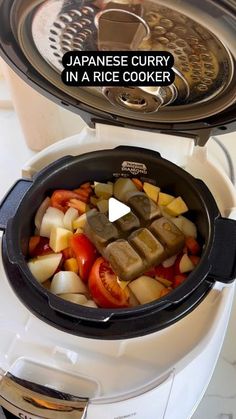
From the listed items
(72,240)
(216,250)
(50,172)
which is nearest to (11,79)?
(50,172)

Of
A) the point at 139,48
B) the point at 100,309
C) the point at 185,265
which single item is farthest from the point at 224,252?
the point at 139,48

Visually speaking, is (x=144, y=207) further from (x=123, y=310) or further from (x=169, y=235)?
(x=123, y=310)

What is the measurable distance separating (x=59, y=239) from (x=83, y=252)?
0.04 m

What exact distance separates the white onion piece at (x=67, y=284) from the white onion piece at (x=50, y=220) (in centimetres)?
9

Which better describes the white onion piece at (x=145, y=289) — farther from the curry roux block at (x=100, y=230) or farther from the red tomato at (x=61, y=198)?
the red tomato at (x=61, y=198)

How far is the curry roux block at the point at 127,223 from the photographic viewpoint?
31.0 inches

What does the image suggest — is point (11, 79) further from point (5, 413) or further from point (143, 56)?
point (5, 413)

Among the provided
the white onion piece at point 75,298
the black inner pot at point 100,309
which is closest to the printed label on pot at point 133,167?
the black inner pot at point 100,309

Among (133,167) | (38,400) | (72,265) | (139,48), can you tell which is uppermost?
(139,48)

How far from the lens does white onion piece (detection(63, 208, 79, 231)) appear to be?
0.82 metres

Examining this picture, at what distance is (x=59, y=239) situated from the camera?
30.9 inches

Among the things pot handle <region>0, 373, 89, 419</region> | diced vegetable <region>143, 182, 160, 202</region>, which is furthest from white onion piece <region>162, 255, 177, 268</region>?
pot handle <region>0, 373, 89, 419</region>

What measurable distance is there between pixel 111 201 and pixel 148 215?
69mm

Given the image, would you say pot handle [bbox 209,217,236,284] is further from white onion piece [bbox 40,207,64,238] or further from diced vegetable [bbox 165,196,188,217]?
white onion piece [bbox 40,207,64,238]
